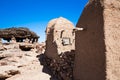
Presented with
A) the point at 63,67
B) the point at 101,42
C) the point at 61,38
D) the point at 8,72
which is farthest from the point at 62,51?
the point at 101,42

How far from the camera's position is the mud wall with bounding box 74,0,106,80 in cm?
625

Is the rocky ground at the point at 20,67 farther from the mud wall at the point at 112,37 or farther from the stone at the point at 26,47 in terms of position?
the mud wall at the point at 112,37

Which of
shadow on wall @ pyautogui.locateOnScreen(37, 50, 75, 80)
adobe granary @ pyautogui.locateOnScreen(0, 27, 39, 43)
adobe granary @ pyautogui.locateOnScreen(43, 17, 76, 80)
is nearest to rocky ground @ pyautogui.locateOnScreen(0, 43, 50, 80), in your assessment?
shadow on wall @ pyautogui.locateOnScreen(37, 50, 75, 80)

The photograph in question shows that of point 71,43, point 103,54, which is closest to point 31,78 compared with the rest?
point 71,43

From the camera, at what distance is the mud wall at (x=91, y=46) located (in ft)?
20.5

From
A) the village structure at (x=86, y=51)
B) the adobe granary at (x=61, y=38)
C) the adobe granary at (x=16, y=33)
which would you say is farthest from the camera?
the adobe granary at (x=16, y=33)

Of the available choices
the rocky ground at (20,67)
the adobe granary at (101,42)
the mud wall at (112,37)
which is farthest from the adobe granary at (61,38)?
the mud wall at (112,37)

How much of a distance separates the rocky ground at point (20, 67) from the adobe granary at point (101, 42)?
350cm

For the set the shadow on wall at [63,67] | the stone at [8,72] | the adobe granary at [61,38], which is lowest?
the stone at [8,72]

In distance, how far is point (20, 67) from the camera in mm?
11844

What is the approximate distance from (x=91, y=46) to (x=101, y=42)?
728 mm

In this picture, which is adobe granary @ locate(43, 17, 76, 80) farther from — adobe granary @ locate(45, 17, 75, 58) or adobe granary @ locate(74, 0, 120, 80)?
adobe granary @ locate(74, 0, 120, 80)

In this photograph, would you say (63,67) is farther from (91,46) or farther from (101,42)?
(101,42)

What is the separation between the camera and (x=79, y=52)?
7988 mm
